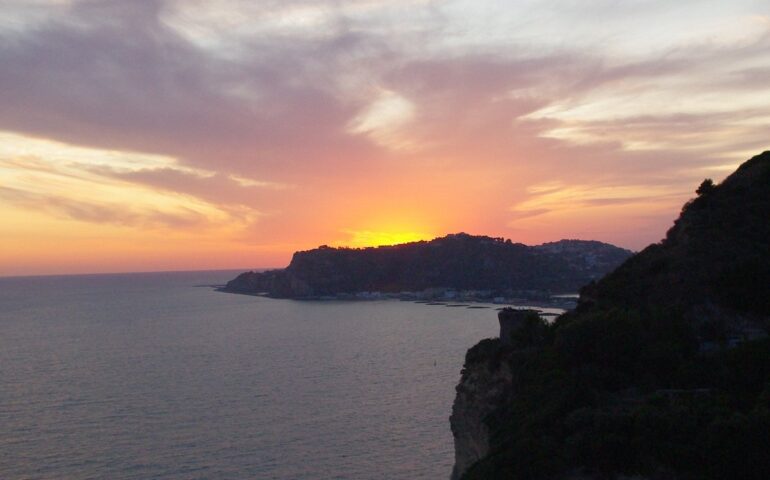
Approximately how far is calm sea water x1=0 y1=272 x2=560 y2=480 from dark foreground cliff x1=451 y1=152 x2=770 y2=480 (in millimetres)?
13364

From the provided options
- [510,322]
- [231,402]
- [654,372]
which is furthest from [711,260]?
[231,402]

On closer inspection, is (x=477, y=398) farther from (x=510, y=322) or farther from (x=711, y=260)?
(x=711, y=260)

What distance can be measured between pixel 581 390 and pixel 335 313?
146134 mm

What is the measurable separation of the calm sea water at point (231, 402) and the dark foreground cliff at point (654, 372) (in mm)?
13364

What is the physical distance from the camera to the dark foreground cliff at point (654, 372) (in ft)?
53.1

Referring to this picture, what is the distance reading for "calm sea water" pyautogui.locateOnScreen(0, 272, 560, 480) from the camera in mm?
43938

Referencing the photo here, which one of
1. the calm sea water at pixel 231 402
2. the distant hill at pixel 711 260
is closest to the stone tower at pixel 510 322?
the distant hill at pixel 711 260

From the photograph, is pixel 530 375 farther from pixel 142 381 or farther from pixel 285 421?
pixel 142 381

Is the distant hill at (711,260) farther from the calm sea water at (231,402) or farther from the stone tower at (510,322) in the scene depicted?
the calm sea water at (231,402)

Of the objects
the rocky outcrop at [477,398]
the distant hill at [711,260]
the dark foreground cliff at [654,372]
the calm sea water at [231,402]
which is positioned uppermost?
the distant hill at [711,260]

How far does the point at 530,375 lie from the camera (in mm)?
28172

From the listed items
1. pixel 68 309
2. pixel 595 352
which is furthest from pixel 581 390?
pixel 68 309

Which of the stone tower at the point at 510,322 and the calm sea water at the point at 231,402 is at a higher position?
the stone tower at the point at 510,322

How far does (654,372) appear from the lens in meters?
23.8
